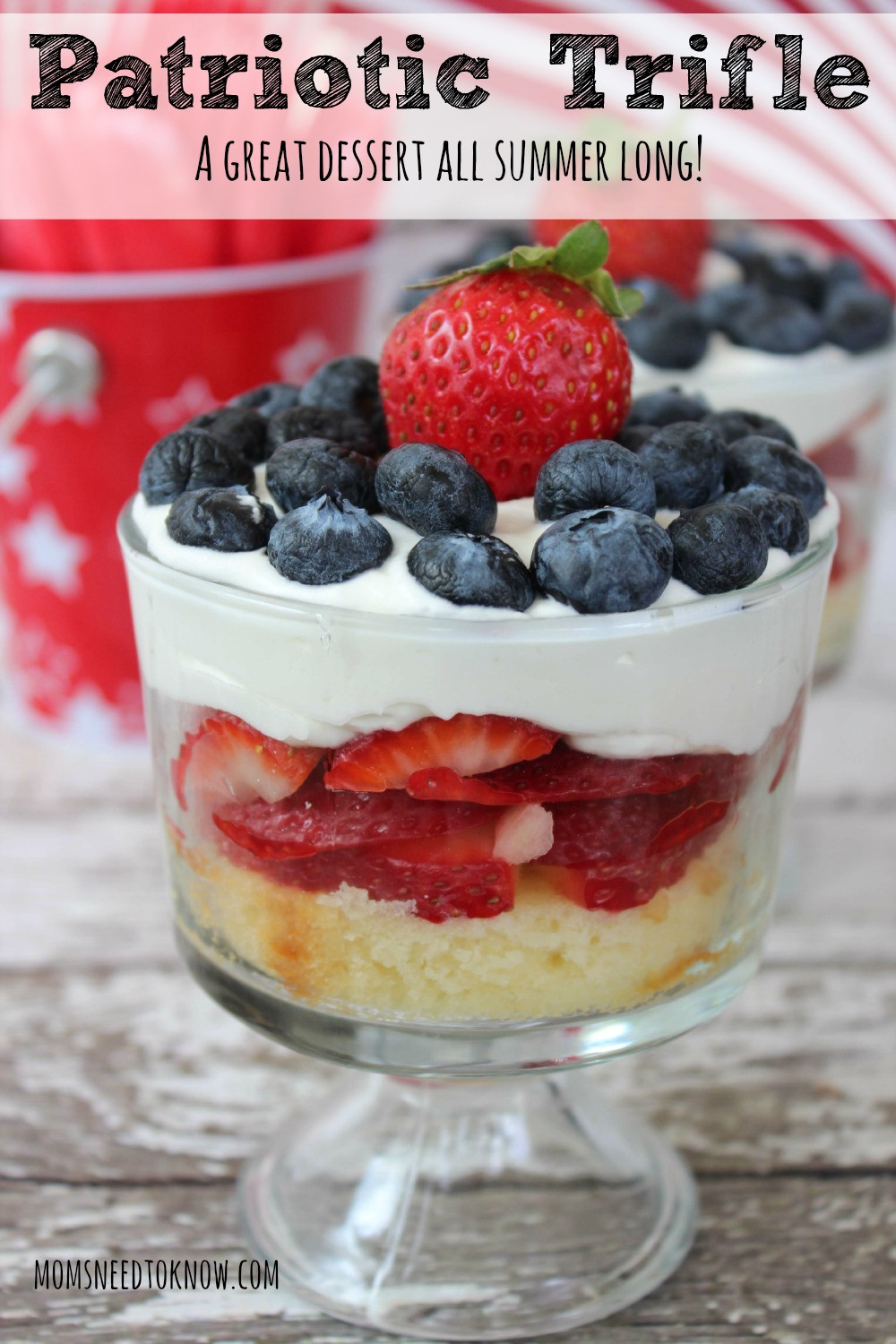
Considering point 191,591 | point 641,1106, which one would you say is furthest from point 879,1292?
point 191,591

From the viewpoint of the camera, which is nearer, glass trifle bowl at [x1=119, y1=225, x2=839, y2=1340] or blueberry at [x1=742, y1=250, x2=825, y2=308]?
glass trifle bowl at [x1=119, y1=225, x2=839, y2=1340]

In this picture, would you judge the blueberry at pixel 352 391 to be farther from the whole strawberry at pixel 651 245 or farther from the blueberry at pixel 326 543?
the whole strawberry at pixel 651 245

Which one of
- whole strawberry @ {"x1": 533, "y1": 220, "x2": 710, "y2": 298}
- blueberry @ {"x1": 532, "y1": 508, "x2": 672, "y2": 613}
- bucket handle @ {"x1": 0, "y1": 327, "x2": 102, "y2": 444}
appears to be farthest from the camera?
bucket handle @ {"x1": 0, "y1": 327, "x2": 102, "y2": 444}

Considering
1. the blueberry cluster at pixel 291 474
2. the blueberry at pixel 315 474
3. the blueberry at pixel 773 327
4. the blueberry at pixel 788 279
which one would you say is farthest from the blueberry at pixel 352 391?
the blueberry at pixel 788 279

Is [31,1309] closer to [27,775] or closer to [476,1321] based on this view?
[476,1321]

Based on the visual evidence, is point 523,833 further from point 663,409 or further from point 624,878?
point 663,409

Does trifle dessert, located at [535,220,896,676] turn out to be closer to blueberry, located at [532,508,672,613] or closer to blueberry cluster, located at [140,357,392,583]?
blueberry cluster, located at [140,357,392,583]

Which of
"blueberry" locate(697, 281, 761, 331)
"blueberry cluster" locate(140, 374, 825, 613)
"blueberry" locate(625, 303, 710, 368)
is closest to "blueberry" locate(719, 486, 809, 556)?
"blueberry cluster" locate(140, 374, 825, 613)
